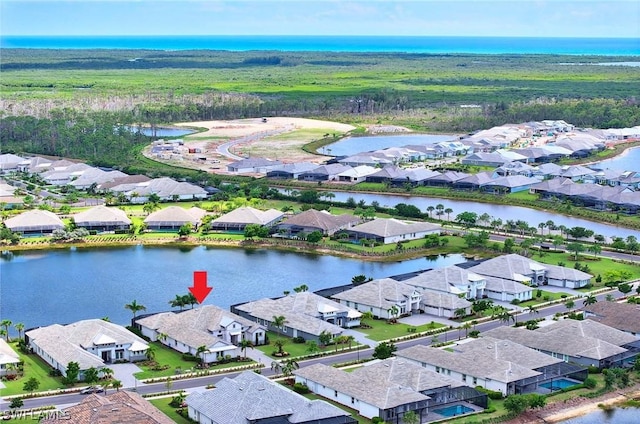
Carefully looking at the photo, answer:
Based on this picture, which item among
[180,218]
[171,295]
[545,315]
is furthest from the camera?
[180,218]

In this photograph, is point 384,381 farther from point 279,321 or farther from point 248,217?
point 248,217

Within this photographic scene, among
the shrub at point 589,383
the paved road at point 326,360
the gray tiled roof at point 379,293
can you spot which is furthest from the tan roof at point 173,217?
the shrub at point 589,383

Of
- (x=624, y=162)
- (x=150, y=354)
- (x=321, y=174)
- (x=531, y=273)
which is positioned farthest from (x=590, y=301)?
(x=624, y=162)

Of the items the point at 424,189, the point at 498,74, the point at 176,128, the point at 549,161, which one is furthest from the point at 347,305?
the point at 498,74

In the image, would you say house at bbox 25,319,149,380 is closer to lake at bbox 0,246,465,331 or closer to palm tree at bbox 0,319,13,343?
palm tree at bbox 0,319,13,343

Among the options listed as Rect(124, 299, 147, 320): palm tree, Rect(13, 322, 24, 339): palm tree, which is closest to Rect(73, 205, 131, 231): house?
Rect(124, 299, 147, 320): palm tree

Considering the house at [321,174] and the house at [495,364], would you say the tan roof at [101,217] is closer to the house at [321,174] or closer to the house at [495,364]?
the house at [321,174]

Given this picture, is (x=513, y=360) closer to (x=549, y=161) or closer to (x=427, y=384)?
(x=427, y=384)

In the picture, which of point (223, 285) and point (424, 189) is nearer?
point (223, 285)
